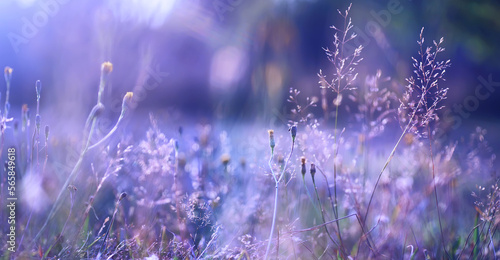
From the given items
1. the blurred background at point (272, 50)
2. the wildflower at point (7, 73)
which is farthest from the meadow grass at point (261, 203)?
the blurred background at point (272, 50)

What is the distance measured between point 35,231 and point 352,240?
1.16m

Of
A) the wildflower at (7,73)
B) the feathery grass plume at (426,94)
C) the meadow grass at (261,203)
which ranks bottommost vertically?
the meadow grass at (261,203)

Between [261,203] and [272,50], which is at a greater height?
[272,50]

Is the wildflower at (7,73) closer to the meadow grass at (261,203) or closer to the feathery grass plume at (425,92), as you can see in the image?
the meadow grass at (261,203)

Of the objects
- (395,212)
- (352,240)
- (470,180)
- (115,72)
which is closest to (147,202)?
(352,240)

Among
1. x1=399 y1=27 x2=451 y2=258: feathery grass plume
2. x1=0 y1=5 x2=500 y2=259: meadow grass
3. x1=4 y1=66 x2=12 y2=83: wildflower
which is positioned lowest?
x1=0 y1=5 x2=500 y2=259: meadow grass

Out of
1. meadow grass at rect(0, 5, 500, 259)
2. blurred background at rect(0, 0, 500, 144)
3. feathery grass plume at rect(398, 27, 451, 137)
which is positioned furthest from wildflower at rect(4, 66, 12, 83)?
blurred background at rect(0, 0, 500, 144)

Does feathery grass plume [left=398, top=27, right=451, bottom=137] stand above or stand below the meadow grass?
above

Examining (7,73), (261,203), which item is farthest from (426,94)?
(7,73)

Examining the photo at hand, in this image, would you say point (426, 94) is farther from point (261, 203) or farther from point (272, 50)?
point (272, 50)

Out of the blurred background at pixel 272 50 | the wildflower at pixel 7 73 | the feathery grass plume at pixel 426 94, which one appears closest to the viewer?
the feathery grass plume at pixel 426 94

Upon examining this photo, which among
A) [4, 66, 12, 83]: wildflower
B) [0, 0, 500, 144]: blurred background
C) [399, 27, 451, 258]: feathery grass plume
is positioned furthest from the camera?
[0, 0, 500, 144]: blurred background

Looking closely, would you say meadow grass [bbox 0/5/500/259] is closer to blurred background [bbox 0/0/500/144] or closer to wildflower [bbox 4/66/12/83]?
wildflower [bbox 4/66/12/83]

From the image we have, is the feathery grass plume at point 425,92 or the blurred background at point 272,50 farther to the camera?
the blurred background at point 272,50
